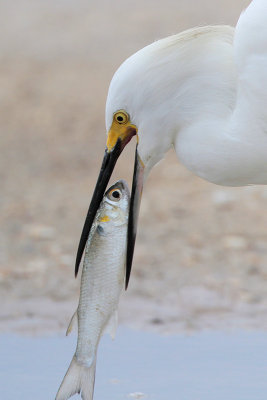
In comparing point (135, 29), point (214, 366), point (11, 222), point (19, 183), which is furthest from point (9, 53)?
point (214, 366)

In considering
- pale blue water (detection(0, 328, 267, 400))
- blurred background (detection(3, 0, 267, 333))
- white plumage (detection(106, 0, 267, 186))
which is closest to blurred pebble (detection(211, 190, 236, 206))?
blurred background (detection(3, 0, 267, 333))

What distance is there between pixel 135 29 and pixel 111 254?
8407 mm

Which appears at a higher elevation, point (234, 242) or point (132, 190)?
point (234, 242)

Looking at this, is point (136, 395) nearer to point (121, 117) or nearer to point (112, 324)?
point (112, 324)

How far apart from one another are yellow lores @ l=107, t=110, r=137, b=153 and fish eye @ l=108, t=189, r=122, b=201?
0.58 ft

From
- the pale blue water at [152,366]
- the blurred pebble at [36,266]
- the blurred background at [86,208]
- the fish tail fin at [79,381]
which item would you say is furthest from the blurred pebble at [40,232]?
the fish tail fin at [79,381]

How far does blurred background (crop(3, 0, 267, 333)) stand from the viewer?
19.0 ft

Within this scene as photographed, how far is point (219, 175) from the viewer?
395 cm

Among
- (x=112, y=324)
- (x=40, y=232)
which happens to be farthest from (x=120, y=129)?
(x=40, y=232)

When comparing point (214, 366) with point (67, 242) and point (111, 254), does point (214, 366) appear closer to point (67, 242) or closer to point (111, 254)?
point (111, 254)

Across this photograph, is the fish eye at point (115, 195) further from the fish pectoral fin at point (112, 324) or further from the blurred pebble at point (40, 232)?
the blurred pebble at point (40, 232)

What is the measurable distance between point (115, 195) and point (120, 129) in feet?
0.99

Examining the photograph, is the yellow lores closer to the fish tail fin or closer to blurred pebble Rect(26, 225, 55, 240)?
the fish tail fin

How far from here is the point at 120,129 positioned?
13.3ft
